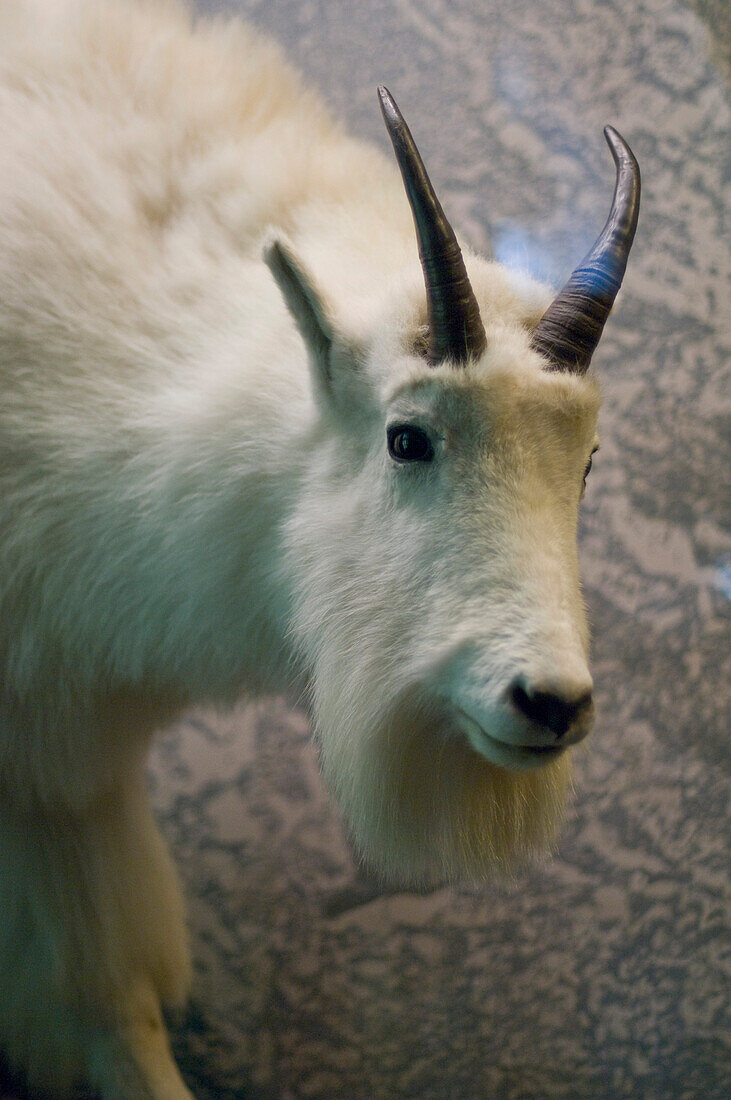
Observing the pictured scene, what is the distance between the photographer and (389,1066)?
4.73 feet

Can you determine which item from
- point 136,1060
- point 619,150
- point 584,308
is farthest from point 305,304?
point 136,1060

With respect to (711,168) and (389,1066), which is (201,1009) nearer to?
(389,1066)

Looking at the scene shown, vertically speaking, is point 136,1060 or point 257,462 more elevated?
point 257,462

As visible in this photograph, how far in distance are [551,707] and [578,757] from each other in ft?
3.27

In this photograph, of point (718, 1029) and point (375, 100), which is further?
point (375, 100)

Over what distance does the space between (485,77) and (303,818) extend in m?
1.55

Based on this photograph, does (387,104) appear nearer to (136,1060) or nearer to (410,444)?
(410,444)

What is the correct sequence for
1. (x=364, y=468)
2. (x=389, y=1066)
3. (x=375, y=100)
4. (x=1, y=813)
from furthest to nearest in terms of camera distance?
(x=375, y=100), (x=389, y=1066), (x=1, y=813), (x=364, y=468)

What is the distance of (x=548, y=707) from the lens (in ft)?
2.52

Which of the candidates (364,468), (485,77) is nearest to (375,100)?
(485,77)

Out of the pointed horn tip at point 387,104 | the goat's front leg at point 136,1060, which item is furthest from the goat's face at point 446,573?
the goat's front leg at point 136,1060

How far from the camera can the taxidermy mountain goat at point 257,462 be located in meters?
0.88

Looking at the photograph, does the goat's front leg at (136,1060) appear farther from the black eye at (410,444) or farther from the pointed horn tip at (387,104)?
the pointed horn tip at (387,104)

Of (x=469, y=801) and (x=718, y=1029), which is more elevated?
(x=469, y=801)
